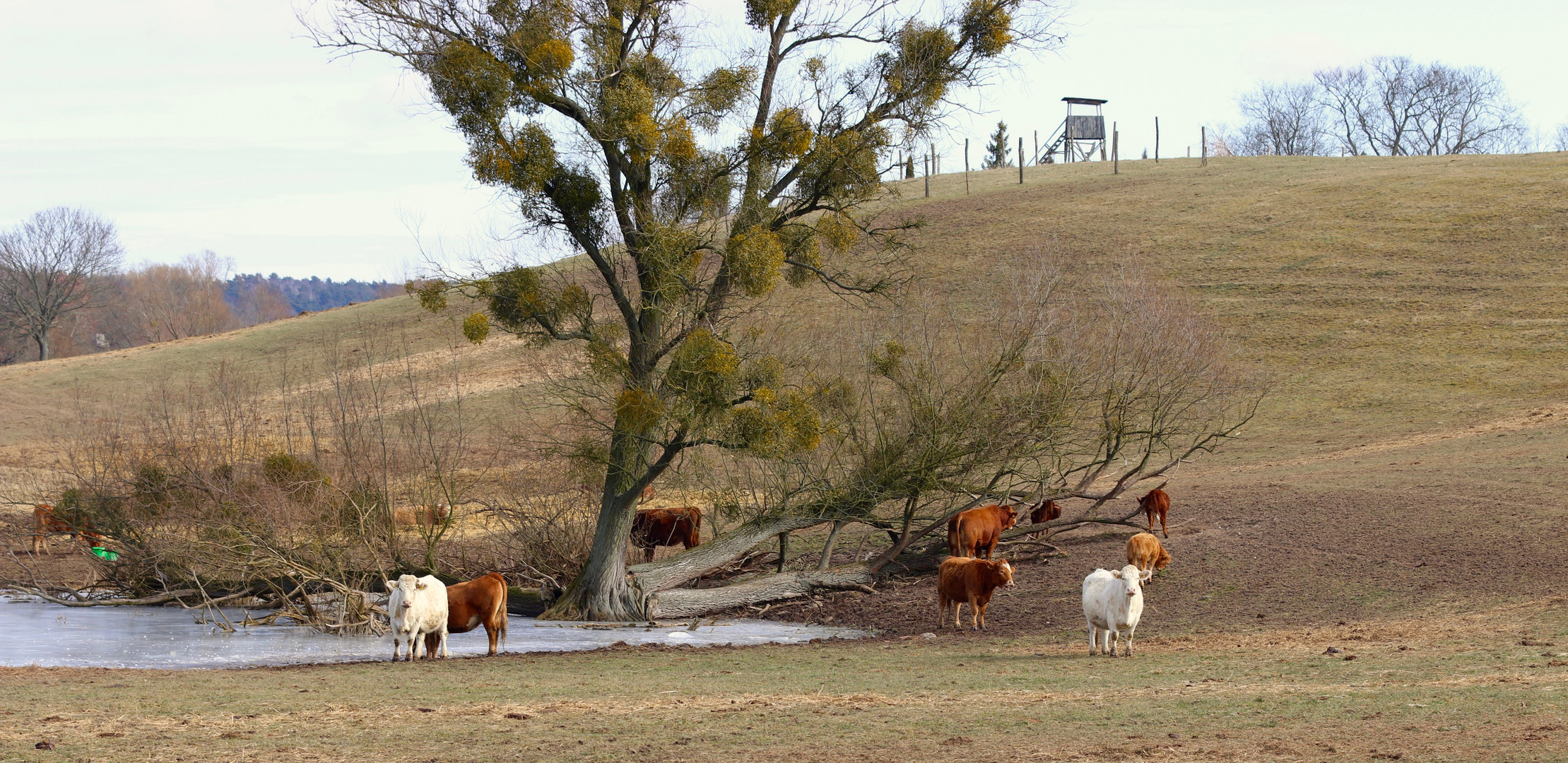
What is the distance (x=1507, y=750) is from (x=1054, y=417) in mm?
11328

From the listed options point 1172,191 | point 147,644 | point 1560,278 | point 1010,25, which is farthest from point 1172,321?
point 1172,191

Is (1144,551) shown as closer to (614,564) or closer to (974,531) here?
(974,531)

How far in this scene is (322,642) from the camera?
50.0 ft

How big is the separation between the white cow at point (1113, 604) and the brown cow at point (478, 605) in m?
6.93

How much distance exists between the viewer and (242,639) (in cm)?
1540

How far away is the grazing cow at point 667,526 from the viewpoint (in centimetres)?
2092

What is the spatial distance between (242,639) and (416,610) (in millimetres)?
4024

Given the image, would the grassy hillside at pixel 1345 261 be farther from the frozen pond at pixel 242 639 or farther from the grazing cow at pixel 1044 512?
the frozen pond at pixel 242 639

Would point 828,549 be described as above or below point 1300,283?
below

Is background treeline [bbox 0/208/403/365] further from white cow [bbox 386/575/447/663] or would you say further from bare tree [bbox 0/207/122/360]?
white cow [bbox 386/575/447/663]

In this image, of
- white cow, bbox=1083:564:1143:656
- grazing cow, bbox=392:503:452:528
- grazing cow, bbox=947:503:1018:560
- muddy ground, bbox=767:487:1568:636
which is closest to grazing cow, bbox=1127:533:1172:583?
muddy ground, bbox=767:487:1568:636

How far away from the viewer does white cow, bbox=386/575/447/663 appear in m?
12.8

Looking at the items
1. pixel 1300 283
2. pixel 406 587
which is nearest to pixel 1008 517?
pixel 406 587

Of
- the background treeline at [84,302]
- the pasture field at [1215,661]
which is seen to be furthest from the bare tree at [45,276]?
the pasture field at [1215,661]
